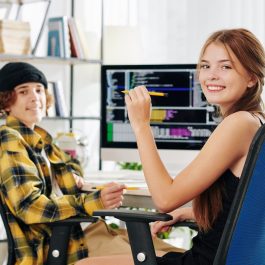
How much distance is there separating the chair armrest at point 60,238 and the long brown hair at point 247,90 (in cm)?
62

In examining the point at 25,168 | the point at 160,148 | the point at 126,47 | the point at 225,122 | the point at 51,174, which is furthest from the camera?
the point at 126,47

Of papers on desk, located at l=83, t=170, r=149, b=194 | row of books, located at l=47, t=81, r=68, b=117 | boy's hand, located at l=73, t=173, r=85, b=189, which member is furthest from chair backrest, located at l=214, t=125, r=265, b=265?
row of books, located at l=47, t=81, r=68, b=117

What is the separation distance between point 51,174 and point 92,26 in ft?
7.53

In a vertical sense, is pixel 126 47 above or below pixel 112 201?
above

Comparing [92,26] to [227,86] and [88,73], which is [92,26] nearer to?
[88,73]

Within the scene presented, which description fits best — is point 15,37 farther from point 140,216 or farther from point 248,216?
point 248,216

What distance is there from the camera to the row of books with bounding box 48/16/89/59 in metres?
4.60

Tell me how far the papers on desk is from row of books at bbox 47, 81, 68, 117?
0.80 metres

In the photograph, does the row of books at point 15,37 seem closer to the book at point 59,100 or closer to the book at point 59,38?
the book at point 59,38

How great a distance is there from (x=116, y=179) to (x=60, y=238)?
98 centimetres

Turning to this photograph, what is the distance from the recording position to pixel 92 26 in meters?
5.16

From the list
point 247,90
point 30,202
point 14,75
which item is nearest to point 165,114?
point 14,75

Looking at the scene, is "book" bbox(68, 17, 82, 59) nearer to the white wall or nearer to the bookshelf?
the bookshelf

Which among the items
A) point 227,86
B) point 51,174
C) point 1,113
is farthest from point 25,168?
point 227,86
